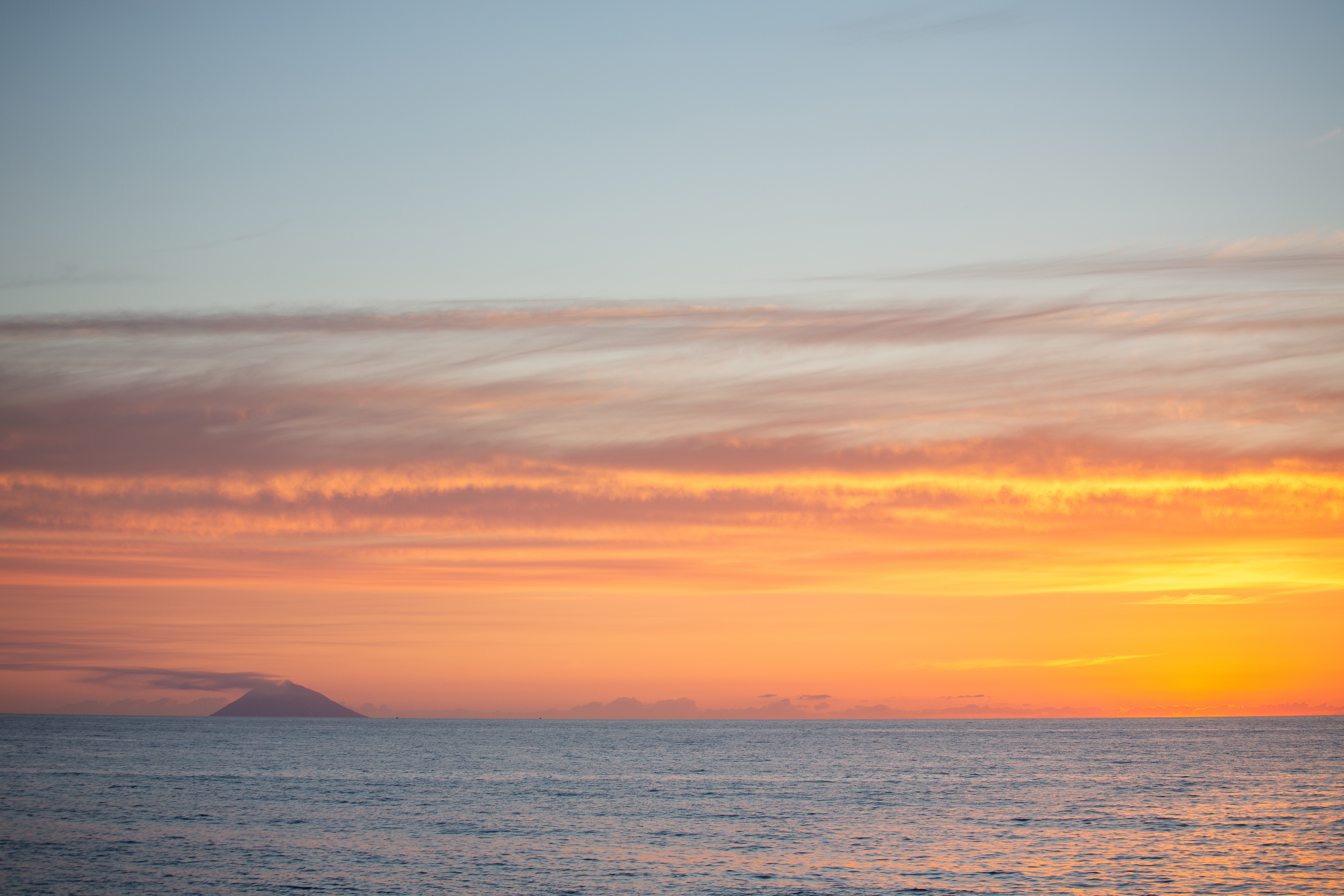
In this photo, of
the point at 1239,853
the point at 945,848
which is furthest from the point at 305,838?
the point at 1239,853

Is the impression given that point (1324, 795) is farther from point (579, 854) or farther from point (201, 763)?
point (201, 763)

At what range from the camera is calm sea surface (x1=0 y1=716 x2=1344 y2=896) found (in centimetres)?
4700

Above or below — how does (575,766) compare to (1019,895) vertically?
below

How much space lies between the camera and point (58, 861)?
50.0 meters

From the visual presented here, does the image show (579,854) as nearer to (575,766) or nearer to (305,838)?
(305,838)

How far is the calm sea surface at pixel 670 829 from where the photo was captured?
1850 inches

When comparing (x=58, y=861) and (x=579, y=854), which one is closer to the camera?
(x=58, y=861)

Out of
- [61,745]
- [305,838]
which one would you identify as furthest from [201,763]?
[305,838]

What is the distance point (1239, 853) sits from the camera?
53906mm

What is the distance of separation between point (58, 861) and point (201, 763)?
83132mm

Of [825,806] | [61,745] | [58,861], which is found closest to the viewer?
[58,861]

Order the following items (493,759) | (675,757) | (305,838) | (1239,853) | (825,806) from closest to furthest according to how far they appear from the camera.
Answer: (1239,853)
(305,838)
(825,806)
(493,759)
(675,757)

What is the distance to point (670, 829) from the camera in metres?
64.0

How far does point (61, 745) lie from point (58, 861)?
144 m
